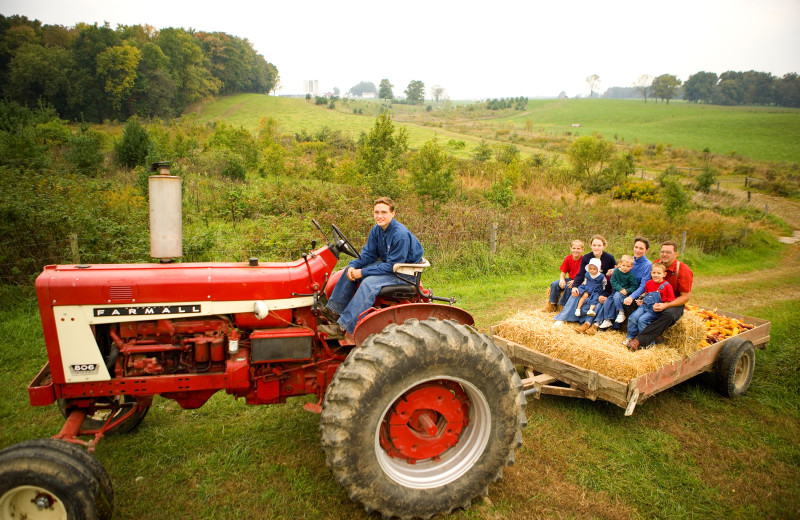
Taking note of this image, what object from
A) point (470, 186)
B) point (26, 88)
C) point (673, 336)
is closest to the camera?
point (673, 336)

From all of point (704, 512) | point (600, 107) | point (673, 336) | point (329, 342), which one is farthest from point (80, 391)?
point (600, 107)

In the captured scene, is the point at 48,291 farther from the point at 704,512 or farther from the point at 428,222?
the point at 428,222

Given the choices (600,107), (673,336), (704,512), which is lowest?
(704,512)

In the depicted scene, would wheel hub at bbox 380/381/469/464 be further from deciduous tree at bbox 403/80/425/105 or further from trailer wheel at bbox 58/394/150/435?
deciduous tree at bbox 403/80/425/105

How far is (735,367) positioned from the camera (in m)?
4.36

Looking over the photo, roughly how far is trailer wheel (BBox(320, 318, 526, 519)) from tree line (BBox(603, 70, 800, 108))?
250ft

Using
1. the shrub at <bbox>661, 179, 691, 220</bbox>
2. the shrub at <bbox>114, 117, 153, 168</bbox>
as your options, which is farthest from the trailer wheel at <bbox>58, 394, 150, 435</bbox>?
the shrub at <bbox>114, 117, 153, 168</bbox>

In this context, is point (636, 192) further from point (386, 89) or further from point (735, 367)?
point (386, 89)

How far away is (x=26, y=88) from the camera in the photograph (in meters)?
28.0

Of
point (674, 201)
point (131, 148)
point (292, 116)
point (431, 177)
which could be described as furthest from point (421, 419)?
point (292, 116)

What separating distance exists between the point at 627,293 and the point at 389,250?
296cm

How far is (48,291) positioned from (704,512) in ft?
14.6

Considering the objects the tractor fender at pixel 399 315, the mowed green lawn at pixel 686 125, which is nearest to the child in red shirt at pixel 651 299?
the tractor fender at pixel 399 315

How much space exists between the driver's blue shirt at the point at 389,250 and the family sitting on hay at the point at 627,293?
2301 millimetres
